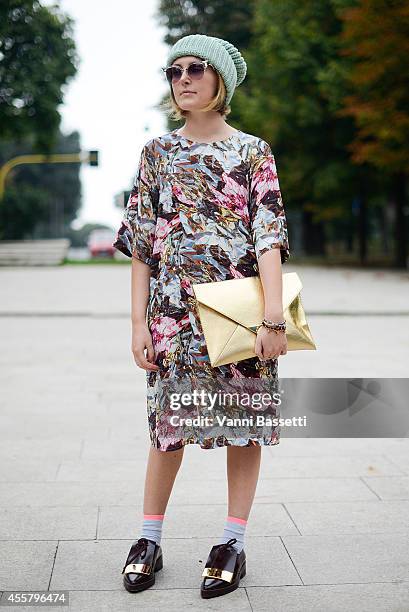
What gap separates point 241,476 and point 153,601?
0.52 m

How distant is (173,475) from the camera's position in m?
3.35

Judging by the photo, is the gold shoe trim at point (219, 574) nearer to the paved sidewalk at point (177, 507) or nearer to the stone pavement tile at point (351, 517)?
the paved sidewalk at point (177, 507)

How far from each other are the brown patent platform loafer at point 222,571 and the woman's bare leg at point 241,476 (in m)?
0.12

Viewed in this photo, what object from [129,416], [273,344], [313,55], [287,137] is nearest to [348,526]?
[273,344]

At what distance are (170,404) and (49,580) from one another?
0.76m

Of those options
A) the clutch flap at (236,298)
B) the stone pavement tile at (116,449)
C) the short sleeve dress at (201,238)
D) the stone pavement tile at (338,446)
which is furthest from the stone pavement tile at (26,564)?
the stone pavement tile at (338,446)

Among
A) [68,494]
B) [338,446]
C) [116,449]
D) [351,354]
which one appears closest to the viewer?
[68,494]

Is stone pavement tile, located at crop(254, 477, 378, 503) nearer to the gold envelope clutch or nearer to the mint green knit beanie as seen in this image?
the gold envelope clutch

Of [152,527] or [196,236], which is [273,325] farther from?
[152,527]

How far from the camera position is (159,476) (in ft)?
10.9

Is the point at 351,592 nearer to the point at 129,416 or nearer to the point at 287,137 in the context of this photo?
the point at 129,416

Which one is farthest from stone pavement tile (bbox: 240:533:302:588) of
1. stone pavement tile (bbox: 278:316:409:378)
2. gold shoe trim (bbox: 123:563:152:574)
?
stone pavement tile (bbox: 278:316:409:378)

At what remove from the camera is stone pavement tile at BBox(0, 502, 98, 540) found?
12.5ft

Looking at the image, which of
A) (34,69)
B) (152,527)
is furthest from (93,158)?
(152,527)
